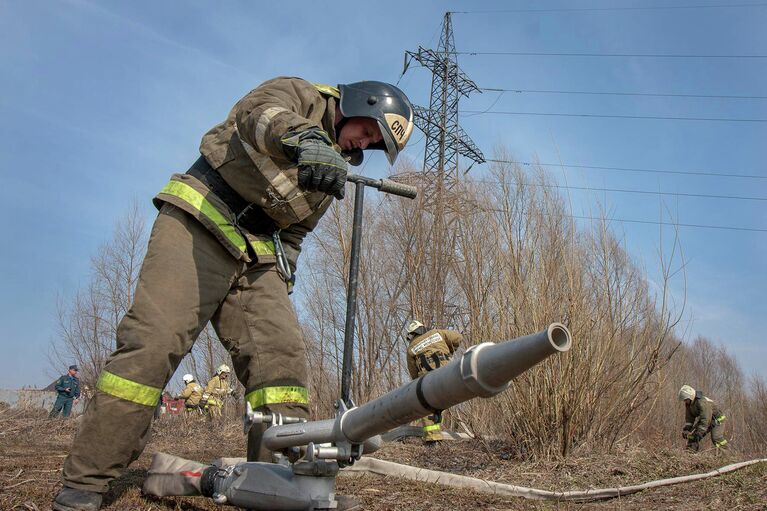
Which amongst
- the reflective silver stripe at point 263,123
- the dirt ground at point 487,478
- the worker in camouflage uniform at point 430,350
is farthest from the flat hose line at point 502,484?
the worker in camouflage uniform at point 430,350

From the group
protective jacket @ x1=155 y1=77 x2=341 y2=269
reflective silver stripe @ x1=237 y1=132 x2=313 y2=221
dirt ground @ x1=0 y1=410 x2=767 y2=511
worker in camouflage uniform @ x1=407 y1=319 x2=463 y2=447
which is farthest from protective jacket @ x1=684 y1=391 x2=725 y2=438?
reflective silver stripe @ x1=237 y1=132 x2=313 y2=221

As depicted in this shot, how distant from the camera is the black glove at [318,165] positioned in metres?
1.91

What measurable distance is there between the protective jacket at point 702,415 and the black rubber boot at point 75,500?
37.8ft

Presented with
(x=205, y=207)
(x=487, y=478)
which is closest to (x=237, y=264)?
(x=205, y=207)

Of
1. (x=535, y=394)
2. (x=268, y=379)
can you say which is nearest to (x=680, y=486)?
(x=535, y=394)

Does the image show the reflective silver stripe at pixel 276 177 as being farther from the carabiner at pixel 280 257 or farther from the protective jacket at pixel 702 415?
the protective jacket at pixel 702 415

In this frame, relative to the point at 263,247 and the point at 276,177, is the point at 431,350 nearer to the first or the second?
the point at 263,247

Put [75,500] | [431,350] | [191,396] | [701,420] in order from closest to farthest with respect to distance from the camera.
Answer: [75,500]
[431,350]
[701,420]
[191,396]

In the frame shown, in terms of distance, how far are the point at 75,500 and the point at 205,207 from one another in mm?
1172

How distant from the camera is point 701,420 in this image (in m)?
11.2

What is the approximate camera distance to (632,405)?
4512mm

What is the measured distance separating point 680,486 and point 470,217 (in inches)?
137

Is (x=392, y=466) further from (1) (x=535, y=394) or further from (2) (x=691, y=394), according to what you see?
(2) (x=691, y=394)

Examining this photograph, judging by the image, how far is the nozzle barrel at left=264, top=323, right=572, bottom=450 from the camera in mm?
1311
